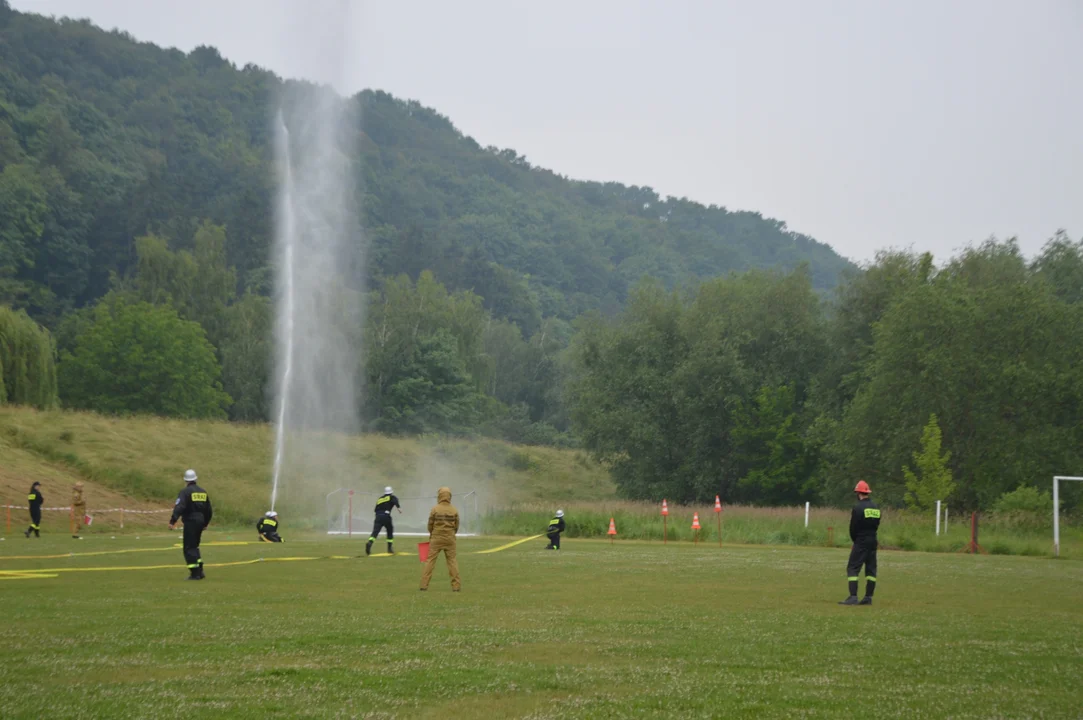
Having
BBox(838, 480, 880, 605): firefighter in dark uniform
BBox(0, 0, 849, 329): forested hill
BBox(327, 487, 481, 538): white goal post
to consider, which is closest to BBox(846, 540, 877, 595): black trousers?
BBox(838, 480, 880, 605): firefighter in dark uniform

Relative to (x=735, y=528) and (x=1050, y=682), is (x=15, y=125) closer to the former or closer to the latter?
(x=735, y=528)

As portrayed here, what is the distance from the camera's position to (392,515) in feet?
175

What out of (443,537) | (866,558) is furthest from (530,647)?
(866,558)

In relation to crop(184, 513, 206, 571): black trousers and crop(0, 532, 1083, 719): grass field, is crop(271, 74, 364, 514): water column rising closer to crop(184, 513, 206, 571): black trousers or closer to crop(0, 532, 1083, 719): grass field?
crop(184, 513, 206, 571): black trousers

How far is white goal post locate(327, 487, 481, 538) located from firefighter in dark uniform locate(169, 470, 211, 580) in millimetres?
22906

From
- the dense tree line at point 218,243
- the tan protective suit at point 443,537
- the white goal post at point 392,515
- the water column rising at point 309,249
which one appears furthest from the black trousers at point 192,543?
the dense tree line at point 218,243

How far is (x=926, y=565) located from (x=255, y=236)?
105776 millimetres

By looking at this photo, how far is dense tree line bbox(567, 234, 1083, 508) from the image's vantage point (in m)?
60.3

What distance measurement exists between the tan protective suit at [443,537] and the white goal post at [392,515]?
1001 inches

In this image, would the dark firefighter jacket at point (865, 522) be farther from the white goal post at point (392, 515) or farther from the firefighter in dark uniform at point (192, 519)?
the white goal post at point (392, 515)

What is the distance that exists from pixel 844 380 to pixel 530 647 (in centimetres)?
6301

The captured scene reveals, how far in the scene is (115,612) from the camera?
578 inches

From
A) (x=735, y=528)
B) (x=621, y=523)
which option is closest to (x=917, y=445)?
(x=735, y=528)

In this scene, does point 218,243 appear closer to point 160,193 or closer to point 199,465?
point 160,193
